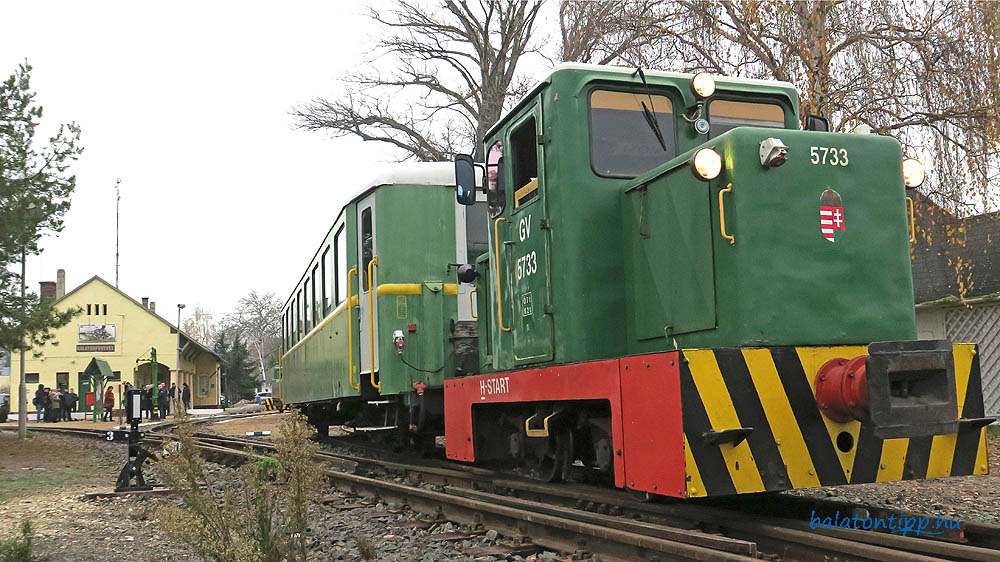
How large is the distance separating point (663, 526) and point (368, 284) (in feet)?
17.7

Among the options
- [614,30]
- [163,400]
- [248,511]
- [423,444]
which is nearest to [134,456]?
[423,444]

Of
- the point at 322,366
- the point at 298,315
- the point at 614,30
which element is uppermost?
the point at 614,30

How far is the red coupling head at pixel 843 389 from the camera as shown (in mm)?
4238

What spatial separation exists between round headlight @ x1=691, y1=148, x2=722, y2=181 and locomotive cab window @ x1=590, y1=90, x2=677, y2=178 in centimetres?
107

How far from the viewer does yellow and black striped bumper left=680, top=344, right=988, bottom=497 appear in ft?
14.0

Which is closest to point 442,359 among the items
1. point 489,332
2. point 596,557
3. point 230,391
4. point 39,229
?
point 489,332

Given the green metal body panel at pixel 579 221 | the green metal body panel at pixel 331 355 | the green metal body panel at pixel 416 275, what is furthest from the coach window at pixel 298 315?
the green metal body panel at pixel 579 221

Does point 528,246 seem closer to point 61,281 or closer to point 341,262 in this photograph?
point 341,262

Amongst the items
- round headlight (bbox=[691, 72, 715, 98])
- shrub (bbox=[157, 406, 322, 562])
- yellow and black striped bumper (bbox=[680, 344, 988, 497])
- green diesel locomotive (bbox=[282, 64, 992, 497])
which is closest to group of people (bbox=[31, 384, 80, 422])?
green diesel locomotive (bbox=[282, 64, 992, 497])

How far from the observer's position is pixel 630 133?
228 inches

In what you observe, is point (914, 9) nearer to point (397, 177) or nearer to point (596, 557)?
point (397, 177)

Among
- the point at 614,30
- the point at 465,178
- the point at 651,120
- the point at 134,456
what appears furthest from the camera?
the point at 614,30

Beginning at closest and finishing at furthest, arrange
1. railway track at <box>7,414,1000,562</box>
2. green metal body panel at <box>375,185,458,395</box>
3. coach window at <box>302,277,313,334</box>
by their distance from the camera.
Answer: railway track at <box>7,414,1000,562</box> < green metal body panel at <box>375,185,458,395</box> < coach window at <box>302,277,313,334</box>

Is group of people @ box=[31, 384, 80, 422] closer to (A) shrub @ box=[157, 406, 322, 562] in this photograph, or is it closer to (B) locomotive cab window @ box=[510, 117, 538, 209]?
(B) locomotive cab window @ box=[510, 117, 538, 209]
